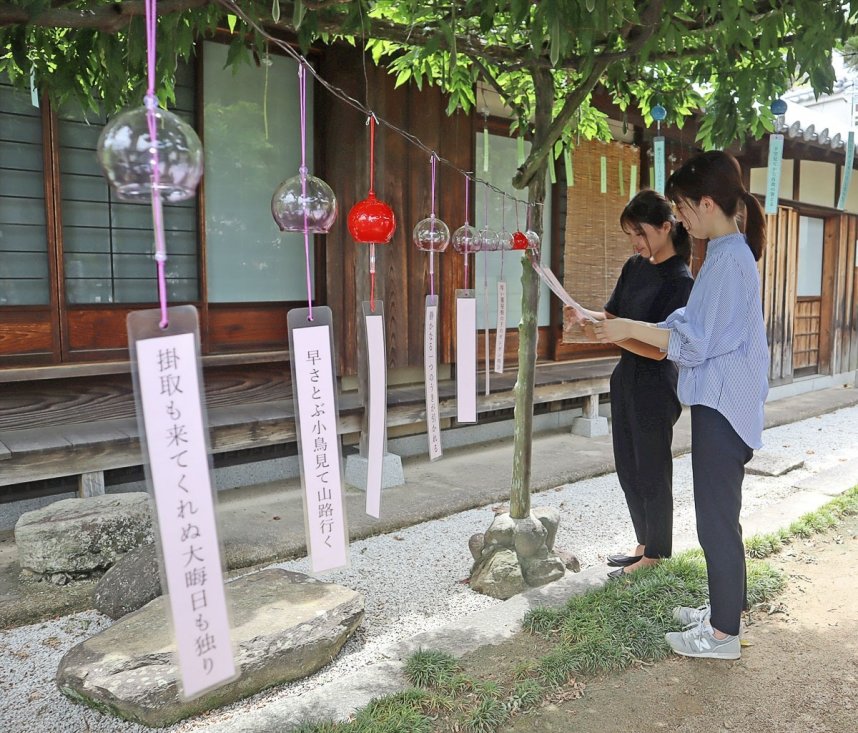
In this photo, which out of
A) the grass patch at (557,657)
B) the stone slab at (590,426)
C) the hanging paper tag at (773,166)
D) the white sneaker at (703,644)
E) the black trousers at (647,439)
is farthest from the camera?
the stone slab at (590,426)

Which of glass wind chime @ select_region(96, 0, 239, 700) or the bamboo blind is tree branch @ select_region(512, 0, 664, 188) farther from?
the bamboo blind

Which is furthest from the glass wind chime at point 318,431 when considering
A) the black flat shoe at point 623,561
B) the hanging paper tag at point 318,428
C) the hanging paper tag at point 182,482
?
the black flat shoe at point 623,561

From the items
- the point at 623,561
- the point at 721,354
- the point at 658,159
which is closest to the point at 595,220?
the point at 658,159

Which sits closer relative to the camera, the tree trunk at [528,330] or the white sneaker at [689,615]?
the white sneaker at [689,615]

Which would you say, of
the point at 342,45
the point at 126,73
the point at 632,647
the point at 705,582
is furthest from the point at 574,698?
the point at 342,45

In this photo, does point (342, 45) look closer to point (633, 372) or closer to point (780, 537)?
point (633, 372)

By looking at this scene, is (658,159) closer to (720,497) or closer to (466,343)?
(466,343)

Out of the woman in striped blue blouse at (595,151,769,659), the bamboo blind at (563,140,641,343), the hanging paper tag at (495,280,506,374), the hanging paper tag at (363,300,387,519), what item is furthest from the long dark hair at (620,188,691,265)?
the bamboo blind at (563,140,641,343)

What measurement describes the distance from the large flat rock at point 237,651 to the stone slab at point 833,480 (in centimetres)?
438

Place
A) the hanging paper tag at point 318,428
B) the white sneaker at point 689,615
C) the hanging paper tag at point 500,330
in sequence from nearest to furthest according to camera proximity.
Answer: the hanging paper tag at point 318,428
the white sneaker at point 689,615
the hanging paper tag at point 500,330

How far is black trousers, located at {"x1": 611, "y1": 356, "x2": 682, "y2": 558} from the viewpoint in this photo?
3.76 metres

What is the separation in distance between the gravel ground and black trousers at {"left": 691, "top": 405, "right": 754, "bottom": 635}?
1.31 metres

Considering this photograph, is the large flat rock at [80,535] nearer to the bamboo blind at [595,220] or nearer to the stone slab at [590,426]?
the stone slab at [590,426]

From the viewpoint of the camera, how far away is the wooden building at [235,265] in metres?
4.86
